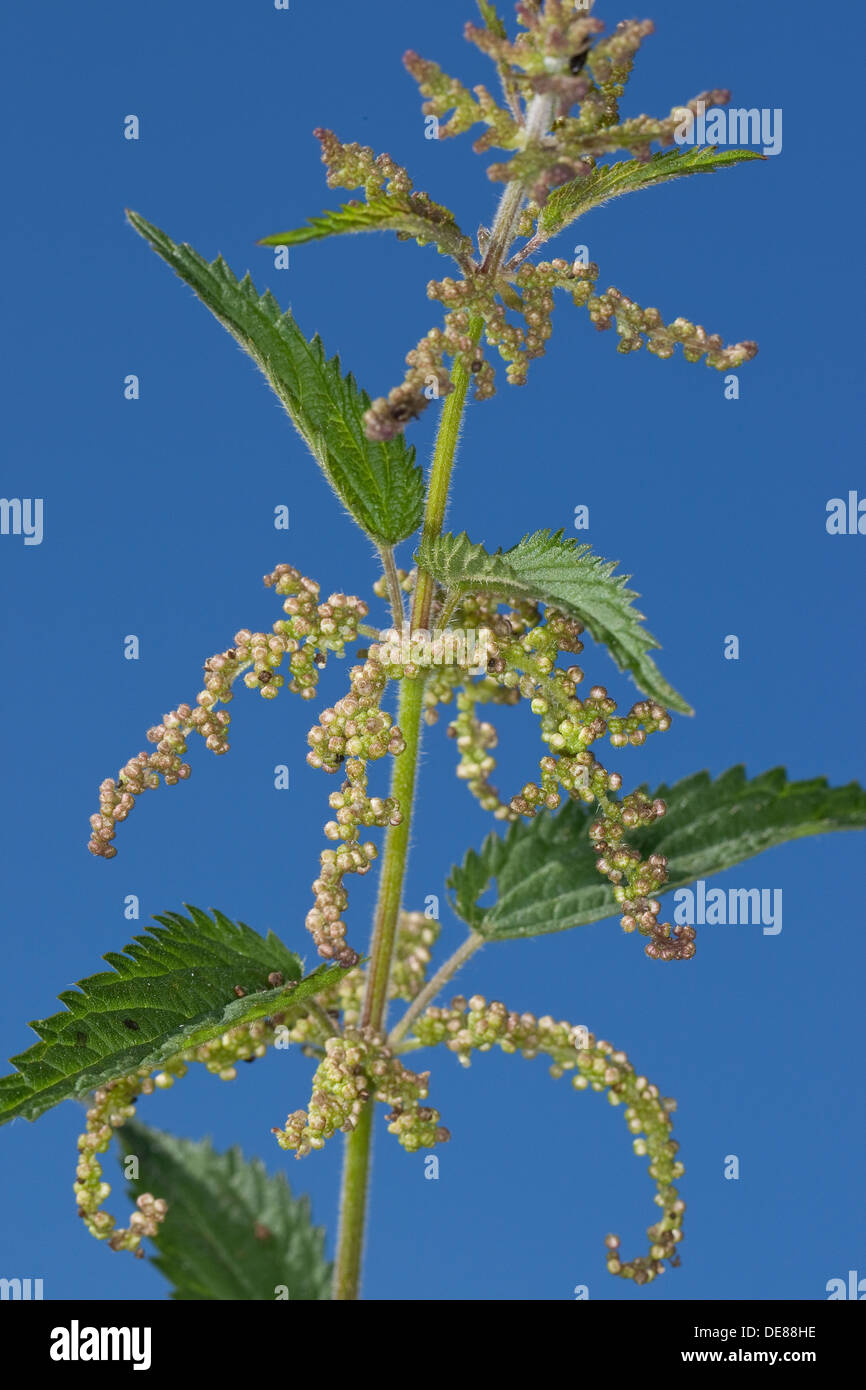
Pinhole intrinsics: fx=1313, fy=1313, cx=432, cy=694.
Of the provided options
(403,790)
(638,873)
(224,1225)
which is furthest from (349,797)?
(224,1225)

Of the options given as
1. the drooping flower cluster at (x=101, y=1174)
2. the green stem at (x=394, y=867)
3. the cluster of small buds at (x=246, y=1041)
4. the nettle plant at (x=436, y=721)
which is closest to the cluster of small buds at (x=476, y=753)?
the nettle plant at (x=436, y=721)

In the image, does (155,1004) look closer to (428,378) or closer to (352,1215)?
(352,1215)

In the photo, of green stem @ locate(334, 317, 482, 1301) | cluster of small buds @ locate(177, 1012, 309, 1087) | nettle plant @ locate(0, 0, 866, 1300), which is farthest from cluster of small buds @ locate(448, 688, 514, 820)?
cluster of small buds @ locate(177, 1012, 309, 1087)

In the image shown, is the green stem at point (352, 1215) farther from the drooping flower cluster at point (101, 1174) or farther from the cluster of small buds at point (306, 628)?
the cluster of small buds at point (306, 628)

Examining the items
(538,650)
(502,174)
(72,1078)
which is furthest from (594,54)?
(72,1078)

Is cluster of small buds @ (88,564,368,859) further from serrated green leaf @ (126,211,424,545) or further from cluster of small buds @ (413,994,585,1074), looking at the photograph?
cluster of small buds @ (413,994,585,1074)
